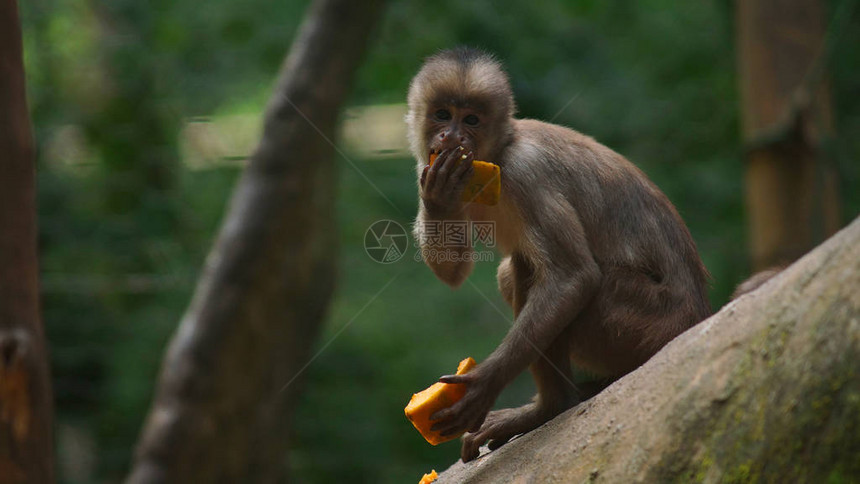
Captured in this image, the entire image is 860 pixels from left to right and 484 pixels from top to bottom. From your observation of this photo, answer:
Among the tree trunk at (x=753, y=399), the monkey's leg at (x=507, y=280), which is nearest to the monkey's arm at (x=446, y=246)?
the monkey's leg at (x=507, y=280)

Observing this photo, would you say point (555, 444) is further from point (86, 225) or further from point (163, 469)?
point (86, 225)

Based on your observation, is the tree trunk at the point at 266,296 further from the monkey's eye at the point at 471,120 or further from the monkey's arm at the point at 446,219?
the monkey's eye at the point at 471,120

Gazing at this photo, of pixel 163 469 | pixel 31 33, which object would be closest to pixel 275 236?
pixel 163 469

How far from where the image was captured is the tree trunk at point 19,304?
14.3ft

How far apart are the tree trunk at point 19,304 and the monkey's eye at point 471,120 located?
2.31 metres

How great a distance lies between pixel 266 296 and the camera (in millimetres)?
6531

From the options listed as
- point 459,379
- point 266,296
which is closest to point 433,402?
point 459,379

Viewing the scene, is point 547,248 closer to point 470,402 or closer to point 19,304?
point 470,402

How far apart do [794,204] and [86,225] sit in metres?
6.40

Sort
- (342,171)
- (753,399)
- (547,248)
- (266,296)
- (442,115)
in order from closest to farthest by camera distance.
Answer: (753,399) < (547,248) < (442,115) < (266,296) < (342,171)

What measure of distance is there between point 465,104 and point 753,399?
1841 millimetres

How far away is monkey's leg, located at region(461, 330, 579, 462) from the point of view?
3291mm

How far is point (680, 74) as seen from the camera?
344 inches

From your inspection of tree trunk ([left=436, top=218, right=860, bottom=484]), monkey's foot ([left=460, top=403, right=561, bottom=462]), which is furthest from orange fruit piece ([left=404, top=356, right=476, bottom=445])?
tree trunk ([left=436, top=218, right=860, bottom=484])
